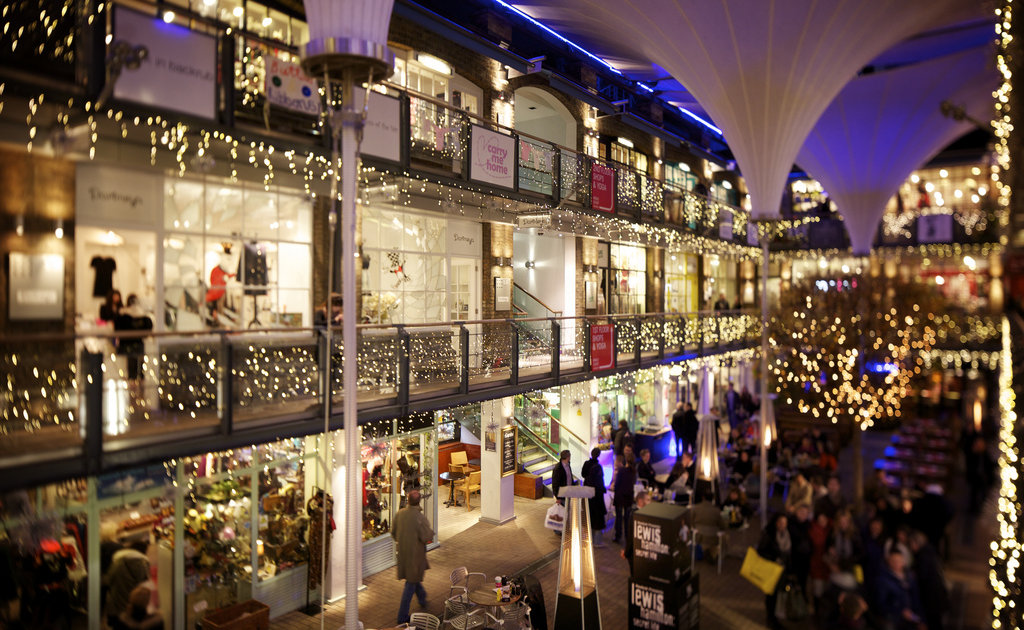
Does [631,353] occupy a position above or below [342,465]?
above

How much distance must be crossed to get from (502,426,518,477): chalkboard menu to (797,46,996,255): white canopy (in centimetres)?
1460

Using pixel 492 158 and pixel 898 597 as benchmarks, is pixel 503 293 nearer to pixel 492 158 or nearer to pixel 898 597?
pixel 492 158

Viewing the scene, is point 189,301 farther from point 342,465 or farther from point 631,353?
→ point 631,353

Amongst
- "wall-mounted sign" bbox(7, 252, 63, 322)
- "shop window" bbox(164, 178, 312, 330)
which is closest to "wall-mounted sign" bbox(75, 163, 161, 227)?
"shop window" bbox(164, 178, 312, 330)

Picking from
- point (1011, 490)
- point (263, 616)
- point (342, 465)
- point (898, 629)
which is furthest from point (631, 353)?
point (1011, 490)

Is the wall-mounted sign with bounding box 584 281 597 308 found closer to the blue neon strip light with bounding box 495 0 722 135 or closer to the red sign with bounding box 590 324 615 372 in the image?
the red sign with bounding box 590 324 615 372

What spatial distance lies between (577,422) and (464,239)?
6635 millimetres

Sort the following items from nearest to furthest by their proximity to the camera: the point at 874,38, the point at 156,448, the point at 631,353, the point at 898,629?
the point at 898,629 < the point at 156,448 < the point at 874,38 < the point at 631,353

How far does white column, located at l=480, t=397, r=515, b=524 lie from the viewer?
14352 millimetres

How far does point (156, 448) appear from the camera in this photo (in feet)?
21.7

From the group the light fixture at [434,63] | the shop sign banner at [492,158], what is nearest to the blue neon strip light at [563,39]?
the light fixture at [434,63]

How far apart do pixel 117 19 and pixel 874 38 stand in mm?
13413

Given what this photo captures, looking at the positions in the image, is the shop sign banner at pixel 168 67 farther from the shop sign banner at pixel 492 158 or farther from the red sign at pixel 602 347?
the red sign at pixel 602 347

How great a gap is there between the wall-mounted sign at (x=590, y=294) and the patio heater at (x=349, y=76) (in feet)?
49.3
